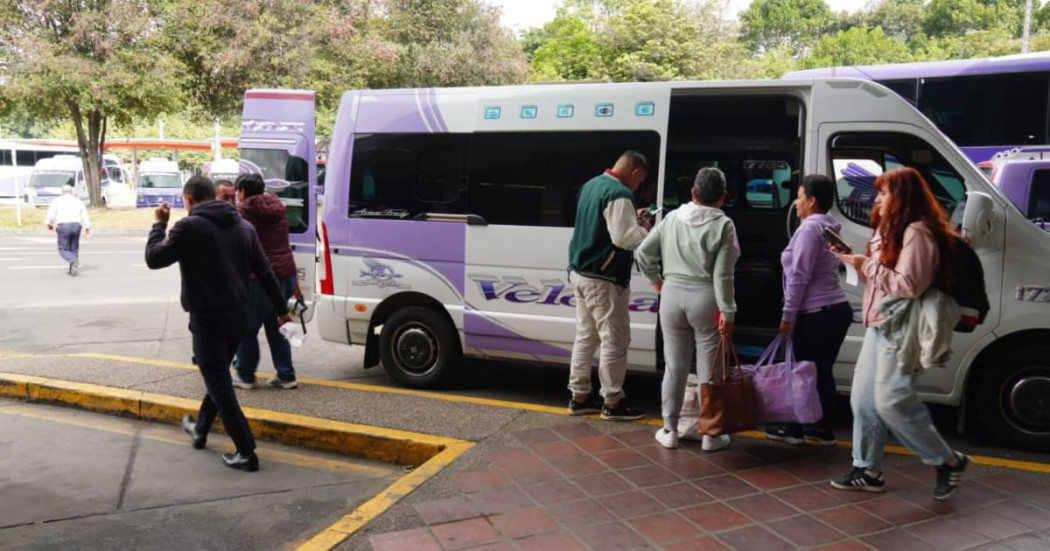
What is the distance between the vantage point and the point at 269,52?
24062 millimetres

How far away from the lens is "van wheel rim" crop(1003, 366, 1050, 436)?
5.03m

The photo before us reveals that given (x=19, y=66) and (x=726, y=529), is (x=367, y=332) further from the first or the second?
(x=19, y=66)

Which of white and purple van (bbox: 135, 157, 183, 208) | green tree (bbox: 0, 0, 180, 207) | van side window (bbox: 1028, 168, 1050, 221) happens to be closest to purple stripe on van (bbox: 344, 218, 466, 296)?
van side window (bbox: 1028, 168, 1050, 221)

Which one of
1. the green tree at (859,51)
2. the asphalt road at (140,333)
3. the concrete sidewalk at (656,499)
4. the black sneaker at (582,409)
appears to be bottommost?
the asphalt road at (140,333)

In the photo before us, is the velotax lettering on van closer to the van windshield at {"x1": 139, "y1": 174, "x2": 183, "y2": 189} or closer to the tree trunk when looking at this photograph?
the tree trunk

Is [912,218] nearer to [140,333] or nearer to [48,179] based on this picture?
[140,333]

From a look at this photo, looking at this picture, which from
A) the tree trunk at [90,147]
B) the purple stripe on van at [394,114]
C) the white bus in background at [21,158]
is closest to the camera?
the purple stripe on van at [394,114]

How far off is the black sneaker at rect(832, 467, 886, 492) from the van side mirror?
1.56 metres

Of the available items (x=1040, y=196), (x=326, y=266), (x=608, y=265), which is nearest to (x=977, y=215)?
(x=608, y=265)

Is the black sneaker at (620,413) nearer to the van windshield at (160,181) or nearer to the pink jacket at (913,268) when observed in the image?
the pink jacket at (913,268)

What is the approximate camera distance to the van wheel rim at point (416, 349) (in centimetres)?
654

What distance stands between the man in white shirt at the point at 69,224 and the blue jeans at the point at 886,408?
13874 mm

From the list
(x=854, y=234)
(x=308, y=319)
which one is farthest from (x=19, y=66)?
(x=854, y=234)

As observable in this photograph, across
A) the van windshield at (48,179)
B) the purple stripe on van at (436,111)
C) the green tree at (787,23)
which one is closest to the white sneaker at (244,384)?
the purple stripe on van at (436,111)
